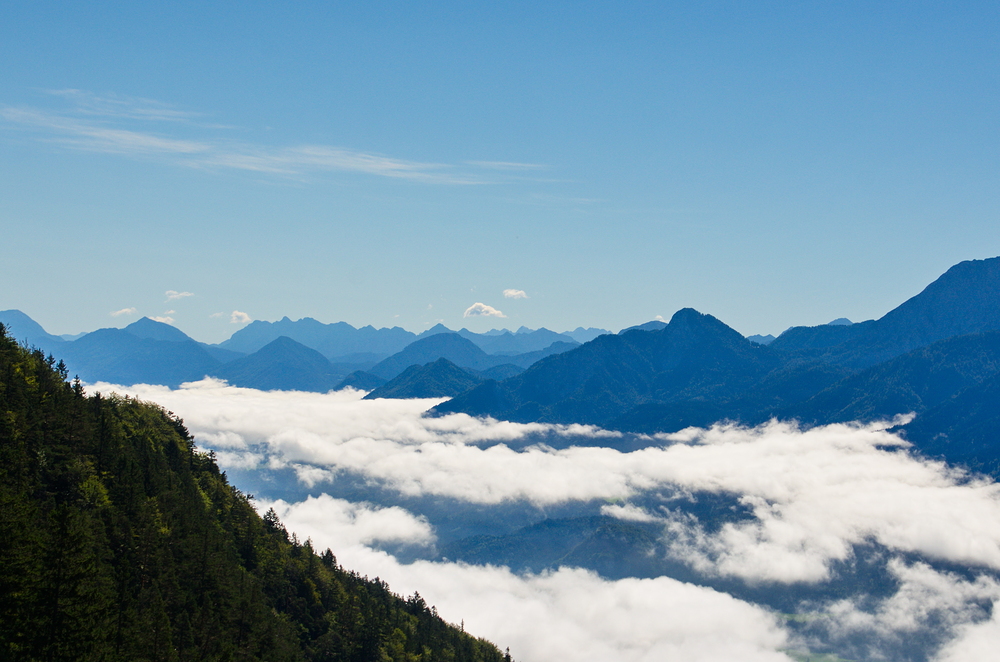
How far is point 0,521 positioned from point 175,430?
97.2 m

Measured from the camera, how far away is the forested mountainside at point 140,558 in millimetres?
58562

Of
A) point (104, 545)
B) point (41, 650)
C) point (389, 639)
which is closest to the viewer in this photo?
point (41, 650)

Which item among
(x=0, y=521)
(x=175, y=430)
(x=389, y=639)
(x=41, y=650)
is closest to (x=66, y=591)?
(x=41, y=650)

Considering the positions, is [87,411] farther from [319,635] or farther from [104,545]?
[319,635]

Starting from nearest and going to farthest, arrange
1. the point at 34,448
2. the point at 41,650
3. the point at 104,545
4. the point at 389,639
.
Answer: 1. the point at 41,650
2. the point at 104,545
3. the point at 34,448
4. the point at 389,639

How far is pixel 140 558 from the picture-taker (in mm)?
80125

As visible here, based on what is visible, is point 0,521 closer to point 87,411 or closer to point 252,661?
Answer: point 252,661

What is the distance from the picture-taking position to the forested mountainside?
192ft

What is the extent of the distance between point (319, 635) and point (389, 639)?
19814 millimetres

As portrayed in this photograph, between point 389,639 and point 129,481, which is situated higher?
point 129,481

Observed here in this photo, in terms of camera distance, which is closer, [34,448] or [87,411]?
[34,448]

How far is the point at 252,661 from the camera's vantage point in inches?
3201

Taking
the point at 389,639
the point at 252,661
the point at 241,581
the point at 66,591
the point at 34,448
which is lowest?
the point at 389,639

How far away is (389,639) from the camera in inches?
5148
